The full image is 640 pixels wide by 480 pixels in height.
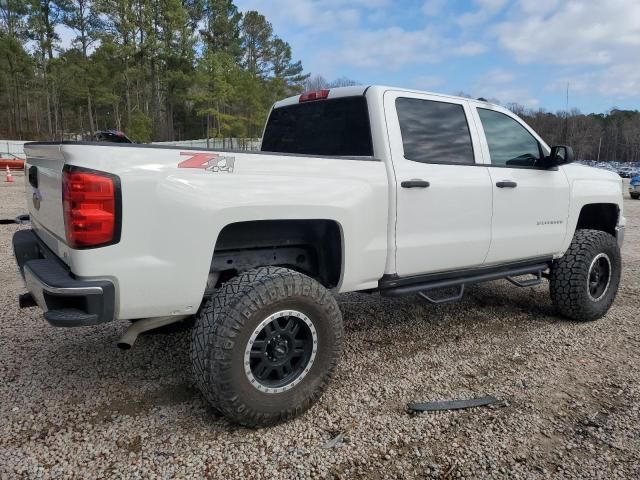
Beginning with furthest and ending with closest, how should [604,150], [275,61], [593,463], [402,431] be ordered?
1. [604,150]
2. [275,61]
3. [402,431]
4. [593,463]

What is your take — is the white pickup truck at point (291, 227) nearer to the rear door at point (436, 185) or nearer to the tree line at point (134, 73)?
the rear door at point (436, 185)

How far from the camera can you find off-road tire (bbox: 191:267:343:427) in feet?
8.27

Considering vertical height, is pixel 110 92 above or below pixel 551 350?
above

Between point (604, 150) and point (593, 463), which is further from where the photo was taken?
point (604, 150)

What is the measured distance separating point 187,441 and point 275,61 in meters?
59.6

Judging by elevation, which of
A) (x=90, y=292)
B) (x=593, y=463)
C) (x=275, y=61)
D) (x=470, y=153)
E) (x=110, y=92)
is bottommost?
(x=593, y=463)

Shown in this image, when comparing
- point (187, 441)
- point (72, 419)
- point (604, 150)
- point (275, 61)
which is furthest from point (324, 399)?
point (604, 150)

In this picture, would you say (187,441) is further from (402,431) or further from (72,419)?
(402,431)

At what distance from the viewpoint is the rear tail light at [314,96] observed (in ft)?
12.4

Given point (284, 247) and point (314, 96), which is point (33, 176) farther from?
point (314, 96)

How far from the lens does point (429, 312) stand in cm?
490

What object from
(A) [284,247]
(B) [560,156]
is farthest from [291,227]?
(B) [560,156]

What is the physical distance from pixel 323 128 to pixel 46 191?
1.98 m

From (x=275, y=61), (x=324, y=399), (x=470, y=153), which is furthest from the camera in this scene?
(x=275, y=61)
